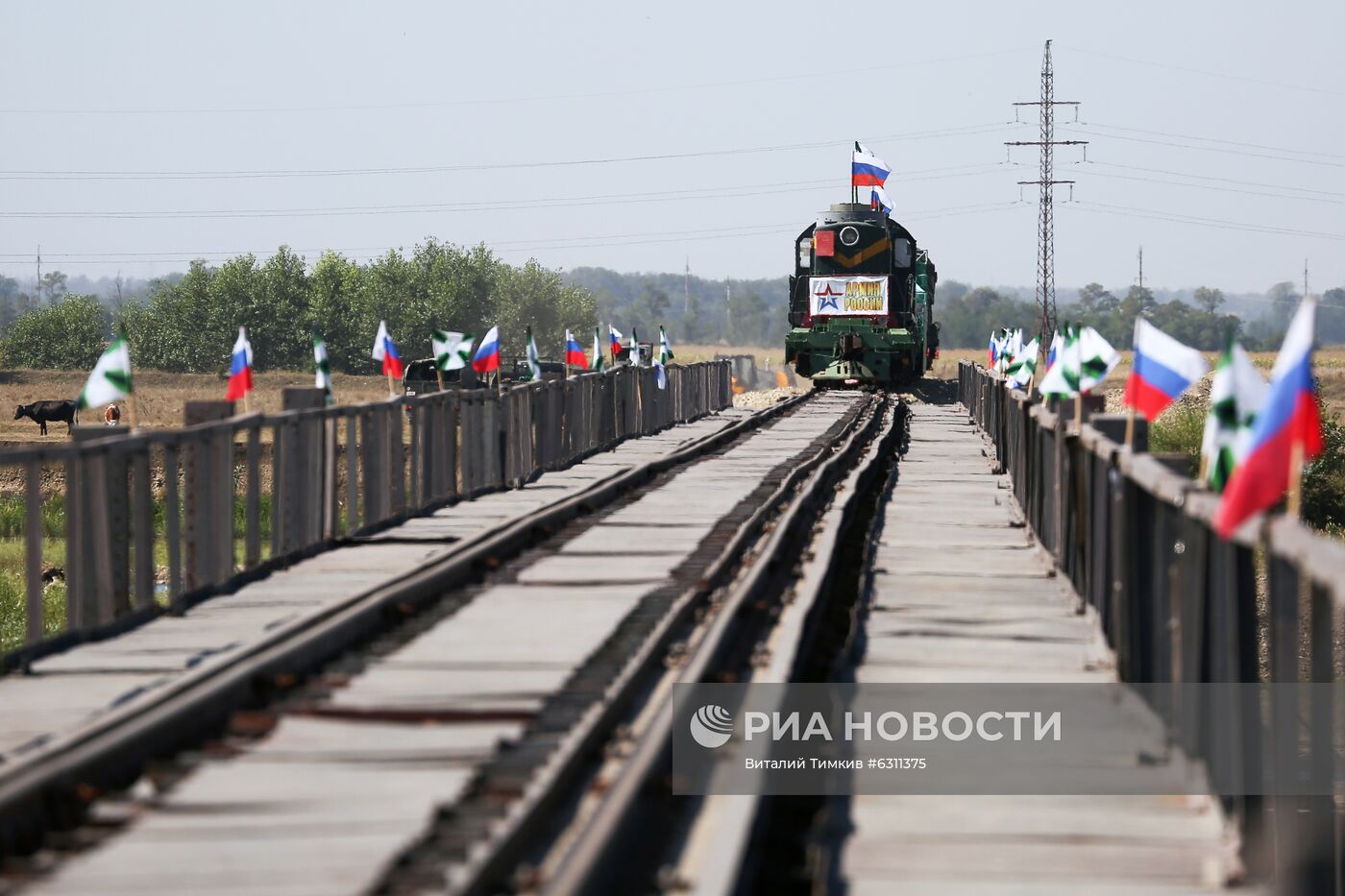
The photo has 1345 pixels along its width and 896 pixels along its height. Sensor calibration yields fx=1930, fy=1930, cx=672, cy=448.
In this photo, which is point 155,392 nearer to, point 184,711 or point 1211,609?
point 184,711

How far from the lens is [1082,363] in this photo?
46.4 feet

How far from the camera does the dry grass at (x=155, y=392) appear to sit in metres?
76.4

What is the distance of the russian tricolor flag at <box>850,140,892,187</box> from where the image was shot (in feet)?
182

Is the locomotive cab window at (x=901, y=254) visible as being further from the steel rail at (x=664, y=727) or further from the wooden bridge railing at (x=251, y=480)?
the steel rail at (x=664, y=727)

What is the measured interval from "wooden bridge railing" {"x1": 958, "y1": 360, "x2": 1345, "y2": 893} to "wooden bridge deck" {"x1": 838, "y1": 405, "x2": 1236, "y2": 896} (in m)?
0.25

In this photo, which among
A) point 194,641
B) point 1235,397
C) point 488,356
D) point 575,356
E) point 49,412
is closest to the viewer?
point 1235,397

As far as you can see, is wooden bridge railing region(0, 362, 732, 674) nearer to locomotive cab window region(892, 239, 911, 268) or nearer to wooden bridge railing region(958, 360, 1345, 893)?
wooden bridge railing region(958, 360, 1345, 893)

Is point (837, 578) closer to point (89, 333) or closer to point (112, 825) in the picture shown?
point (112, 825)

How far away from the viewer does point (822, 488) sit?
20.0m

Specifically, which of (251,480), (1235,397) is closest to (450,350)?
(251,480)

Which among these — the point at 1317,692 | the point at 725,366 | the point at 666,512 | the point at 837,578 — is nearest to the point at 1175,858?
the point at 1317,692

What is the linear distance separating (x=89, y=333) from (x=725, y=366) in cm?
10247

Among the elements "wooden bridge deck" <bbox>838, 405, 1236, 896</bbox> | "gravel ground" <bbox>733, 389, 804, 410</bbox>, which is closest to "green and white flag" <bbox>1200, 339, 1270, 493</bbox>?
"wooden bridge deck" <bbox>838, 405, 1236, 896</bbox>

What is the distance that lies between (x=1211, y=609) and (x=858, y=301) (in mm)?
42037
